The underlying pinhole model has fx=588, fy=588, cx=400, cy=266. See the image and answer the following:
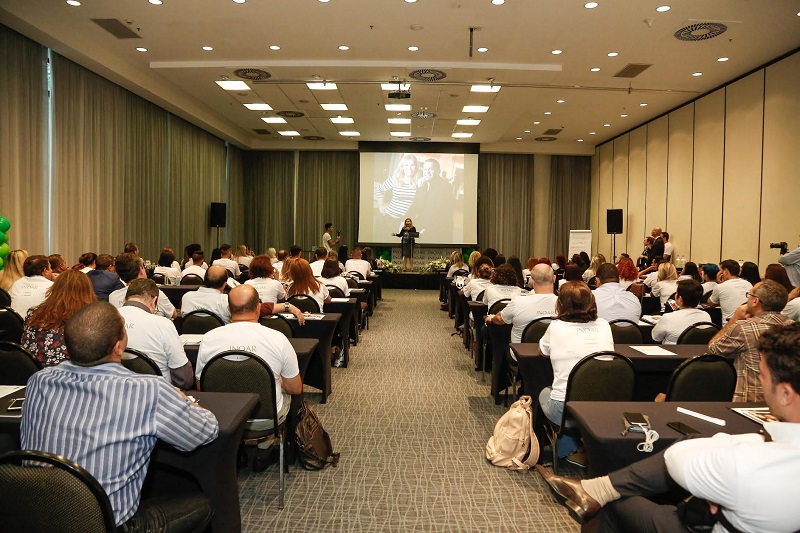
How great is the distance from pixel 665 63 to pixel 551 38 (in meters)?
2.30

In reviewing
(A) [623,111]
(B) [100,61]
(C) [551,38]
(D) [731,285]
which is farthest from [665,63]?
(B) [100,61]

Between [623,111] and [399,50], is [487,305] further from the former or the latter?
[623,111]

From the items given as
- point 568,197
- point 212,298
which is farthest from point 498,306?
point 568,197

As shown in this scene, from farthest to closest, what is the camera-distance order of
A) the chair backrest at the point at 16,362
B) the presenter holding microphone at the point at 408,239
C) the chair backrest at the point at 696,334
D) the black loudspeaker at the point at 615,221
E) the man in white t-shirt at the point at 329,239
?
the man in white t-shirt at the point at 329,239, the presenter holding microphone at the point at 408,239, the black loudspeaker at the point at 615,221, the chair backrest at the point at 696,334, the chair backrest at the point at 16,362

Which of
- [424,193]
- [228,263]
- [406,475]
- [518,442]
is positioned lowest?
[406,475]

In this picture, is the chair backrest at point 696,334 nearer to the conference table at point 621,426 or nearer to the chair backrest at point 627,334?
the chair backrest at point 627,334

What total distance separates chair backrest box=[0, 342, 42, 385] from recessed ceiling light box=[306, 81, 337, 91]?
822cm

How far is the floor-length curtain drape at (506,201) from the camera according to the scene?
18375 millimetres

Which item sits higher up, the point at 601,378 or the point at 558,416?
the point at 601,378

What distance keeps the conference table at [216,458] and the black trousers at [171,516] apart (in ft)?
0.35

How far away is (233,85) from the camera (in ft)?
35.7

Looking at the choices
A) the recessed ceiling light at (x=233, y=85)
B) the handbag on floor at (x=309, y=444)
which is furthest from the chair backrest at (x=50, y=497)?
the recessed ceiling light at (x=233, y=85)

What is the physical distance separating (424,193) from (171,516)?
1553cm

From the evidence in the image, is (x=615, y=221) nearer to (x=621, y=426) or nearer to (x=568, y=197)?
(x=568, y=197)
